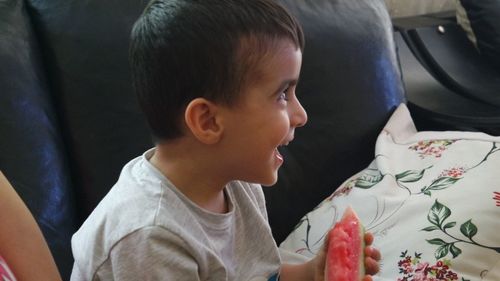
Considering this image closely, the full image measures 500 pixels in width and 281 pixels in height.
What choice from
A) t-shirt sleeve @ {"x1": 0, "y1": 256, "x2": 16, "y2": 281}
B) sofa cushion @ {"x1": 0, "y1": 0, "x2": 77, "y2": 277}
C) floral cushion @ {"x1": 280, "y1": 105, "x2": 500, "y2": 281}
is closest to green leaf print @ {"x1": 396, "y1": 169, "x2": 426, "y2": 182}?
floral cushion @ {"x1": 280, "y1": 105, "x2": 500, "y2": 281}

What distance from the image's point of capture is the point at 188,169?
0.84 m

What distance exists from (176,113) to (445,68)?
1263 millimetres

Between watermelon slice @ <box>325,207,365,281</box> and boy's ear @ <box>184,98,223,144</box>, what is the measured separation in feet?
0.84

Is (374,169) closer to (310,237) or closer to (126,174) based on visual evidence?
(310,237)

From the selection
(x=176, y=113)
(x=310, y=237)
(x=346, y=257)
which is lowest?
(x=310, y=237)

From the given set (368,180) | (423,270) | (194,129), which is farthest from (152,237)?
(368,180)

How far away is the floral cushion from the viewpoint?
3.35 feet

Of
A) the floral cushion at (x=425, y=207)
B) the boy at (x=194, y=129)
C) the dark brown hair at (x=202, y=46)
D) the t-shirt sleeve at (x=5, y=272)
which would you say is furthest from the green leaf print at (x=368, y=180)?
the t-shirt sleeve at (x=5, y=272)

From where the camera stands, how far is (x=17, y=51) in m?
1.07

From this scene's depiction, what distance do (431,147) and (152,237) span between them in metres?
0.76

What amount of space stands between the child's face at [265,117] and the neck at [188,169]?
0.04 meters

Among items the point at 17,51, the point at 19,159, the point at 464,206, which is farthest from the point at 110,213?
the point at 464,206

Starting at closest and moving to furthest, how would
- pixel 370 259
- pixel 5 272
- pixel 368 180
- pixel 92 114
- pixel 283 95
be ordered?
pixel 5 272, pixel 283 95, pixel 370 259, pixel 92 114, pixel 368 180

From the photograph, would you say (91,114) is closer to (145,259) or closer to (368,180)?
(145,259)
